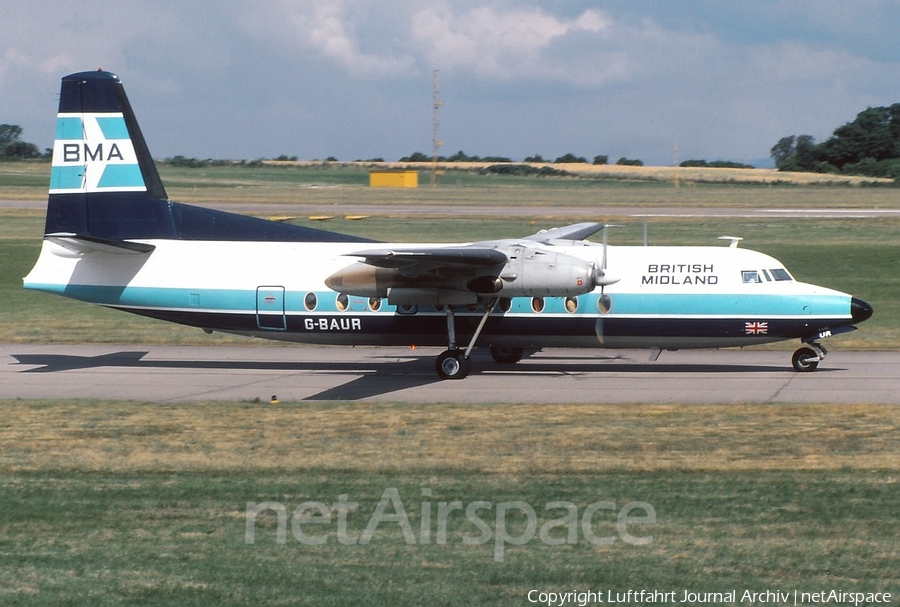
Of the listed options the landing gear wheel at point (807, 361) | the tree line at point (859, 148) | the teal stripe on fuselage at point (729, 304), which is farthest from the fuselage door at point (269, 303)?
the tree line at point (859, 148)

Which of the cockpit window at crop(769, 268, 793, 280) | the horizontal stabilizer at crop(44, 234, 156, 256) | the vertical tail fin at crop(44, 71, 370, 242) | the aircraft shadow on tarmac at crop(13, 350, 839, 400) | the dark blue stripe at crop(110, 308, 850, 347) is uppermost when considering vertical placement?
the vertical tail fin at crop(44, 71, 370, 242)

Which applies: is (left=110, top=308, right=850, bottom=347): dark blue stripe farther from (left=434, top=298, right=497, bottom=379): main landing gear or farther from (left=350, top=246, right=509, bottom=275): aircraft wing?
(left=350, top=246, right=509, bottom=275): aircraft wing

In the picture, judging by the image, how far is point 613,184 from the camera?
101 metres

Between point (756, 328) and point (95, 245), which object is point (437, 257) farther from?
point (95, 245)

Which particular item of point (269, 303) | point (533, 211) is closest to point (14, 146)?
point (533, 211)

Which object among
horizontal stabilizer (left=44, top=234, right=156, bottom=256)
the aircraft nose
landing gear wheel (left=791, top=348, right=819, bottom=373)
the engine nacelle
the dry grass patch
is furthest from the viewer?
landing gear wheel (left=791, top=348, right=819, bottom=373)

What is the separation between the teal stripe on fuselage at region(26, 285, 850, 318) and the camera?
20391 millimetres

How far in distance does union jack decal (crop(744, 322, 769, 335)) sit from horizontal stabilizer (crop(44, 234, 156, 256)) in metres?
12.3

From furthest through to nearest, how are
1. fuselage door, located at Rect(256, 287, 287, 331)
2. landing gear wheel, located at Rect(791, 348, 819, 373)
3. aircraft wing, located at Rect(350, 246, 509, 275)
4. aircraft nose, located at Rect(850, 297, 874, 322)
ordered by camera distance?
1. fuselage door, located at Rect(256, 287, 287, 331)
2. landing gear wheel, located at Rect(791, 348, 819, 373)
3. aircraft nose, located at Rect(850, 297, 874, 322)
4. aircraft wing, located at Rect(350, 246, 509, 275)

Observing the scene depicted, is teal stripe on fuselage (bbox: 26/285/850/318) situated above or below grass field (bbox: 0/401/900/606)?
above

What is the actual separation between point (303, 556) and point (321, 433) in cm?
596

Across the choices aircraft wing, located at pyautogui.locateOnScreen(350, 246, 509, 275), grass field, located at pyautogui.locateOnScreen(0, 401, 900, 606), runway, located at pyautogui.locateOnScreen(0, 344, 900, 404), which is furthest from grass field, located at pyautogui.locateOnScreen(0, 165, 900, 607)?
aircraft wing, located at pyautogui.locateOnScreen(350, 246, 509, 275)

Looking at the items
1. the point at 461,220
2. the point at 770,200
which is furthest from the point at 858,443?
the point at 770,200

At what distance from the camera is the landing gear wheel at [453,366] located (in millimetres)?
20703
